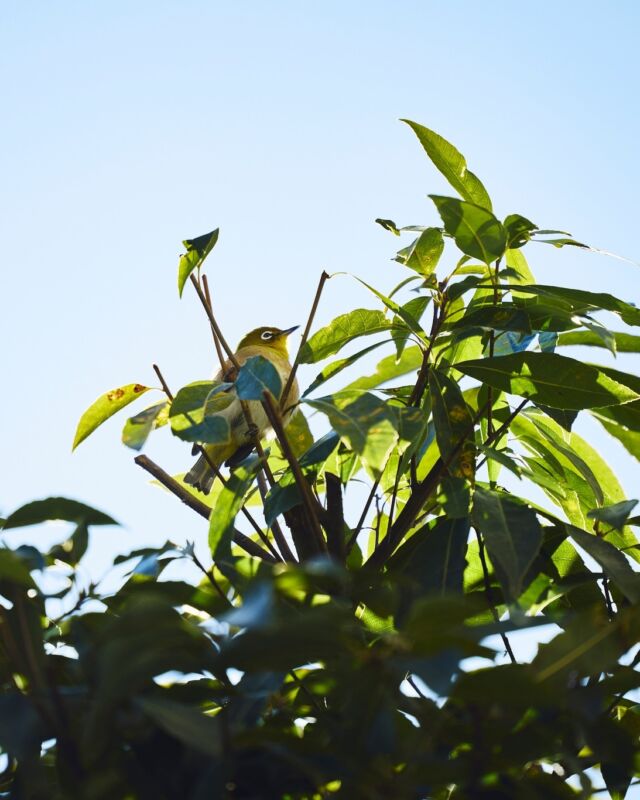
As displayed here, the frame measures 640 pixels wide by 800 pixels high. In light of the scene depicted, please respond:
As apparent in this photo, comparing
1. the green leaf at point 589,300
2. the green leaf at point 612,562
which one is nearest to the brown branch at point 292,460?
the green leaf at point 612,562

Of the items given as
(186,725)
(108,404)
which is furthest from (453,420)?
(186,725)

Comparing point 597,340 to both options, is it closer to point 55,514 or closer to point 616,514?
point 616,514

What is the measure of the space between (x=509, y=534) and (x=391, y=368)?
0.94m

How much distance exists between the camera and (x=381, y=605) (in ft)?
4.87

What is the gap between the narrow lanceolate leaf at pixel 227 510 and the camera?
197 centimetres

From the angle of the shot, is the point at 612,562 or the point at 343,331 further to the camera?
the point at 343,331

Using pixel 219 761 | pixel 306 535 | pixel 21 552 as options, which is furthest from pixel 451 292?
pixel 219 761

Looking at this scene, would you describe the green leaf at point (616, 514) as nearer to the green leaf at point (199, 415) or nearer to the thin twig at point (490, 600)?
the thin twig at point (490, 600)

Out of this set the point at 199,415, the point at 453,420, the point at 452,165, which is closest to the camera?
the point at 199,415

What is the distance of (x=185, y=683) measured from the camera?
142 cm

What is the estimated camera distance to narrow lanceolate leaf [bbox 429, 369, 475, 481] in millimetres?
2172

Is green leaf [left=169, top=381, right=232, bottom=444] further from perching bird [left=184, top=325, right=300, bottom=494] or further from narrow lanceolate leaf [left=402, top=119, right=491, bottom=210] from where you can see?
perching bird [left=184, top=325, right=300, bottom=494]

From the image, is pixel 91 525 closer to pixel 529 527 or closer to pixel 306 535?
pixel 306 535

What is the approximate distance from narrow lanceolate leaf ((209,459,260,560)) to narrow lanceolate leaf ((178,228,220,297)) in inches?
23.8
